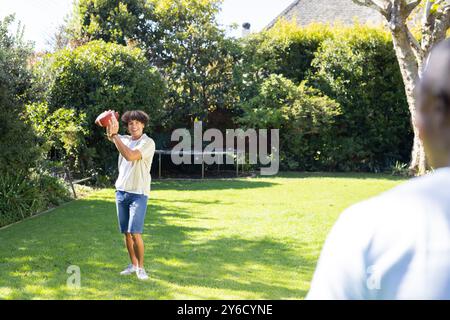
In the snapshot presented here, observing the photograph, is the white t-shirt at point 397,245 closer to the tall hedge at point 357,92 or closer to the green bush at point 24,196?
the green bush at point 24,196

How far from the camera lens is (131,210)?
6277 mm

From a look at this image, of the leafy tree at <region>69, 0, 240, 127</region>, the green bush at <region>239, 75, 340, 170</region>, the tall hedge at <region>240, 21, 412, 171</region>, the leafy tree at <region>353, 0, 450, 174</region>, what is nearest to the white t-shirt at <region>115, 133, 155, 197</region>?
the leafy tree at <region>353, 0, 450, 174</region>

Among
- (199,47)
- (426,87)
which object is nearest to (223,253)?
(426,87)

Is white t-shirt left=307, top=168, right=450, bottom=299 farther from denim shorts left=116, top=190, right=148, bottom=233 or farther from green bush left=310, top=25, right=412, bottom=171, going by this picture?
green bush left=310, top=25, right=412, bottom=171

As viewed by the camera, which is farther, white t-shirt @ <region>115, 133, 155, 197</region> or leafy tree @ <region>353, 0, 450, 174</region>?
leafy tree @ <region>353, 0, 450, 174</region>

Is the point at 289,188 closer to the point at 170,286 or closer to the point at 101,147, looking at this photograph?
the point at 101,147

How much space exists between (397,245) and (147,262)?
20.8ft

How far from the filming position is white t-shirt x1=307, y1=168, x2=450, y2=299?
104cm

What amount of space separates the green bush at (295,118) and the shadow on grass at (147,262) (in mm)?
9712

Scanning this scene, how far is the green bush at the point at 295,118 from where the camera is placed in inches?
758

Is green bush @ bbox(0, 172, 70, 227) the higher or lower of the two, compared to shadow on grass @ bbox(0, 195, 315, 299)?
higher

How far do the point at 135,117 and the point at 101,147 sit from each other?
10.3 metres

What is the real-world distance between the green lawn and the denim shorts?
0.57m

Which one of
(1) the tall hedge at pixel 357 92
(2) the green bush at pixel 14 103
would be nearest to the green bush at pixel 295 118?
(1) the tall hedge at pixel 357 92
